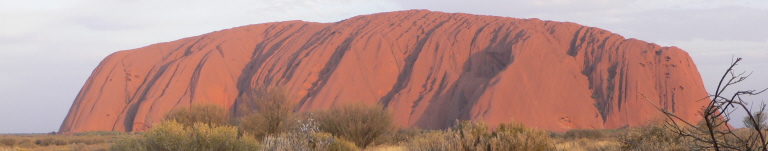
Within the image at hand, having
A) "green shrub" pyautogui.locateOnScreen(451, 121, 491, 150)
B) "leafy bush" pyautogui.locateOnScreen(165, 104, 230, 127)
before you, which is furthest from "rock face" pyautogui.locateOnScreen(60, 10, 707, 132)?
"green shrub" pyautogui.locateOnScreen(451, 121, 491, 150)

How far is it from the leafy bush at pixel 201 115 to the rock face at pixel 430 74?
2430 centimetres

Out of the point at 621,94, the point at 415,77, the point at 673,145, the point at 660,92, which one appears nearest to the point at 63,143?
the point at 415,77

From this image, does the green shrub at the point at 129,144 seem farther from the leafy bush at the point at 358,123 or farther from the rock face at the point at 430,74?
the rock face at the point at 430,74

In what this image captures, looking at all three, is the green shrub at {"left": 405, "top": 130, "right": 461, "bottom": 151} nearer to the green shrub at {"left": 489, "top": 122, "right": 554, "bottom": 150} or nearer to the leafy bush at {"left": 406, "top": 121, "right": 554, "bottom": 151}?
the leafy bush at {"left": 406, "top": 121, "right": 554, "bottom": 151}

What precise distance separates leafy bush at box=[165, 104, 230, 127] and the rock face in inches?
957

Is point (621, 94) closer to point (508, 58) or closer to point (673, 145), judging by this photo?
point (508, 58)

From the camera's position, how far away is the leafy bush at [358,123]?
2492 centimetres

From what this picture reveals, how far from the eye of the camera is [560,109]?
172 ft

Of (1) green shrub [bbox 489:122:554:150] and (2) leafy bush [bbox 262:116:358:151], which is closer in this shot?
(1) green shrub [bbox 489:122:554:150]

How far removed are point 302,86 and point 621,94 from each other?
94.8ft

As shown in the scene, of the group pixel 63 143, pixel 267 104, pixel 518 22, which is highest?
pixel 518 22

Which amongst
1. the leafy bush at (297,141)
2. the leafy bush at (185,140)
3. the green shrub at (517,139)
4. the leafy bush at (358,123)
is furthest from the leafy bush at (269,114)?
the green shrub at (517,139)

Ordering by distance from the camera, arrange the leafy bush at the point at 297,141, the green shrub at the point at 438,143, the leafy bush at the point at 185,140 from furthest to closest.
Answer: the leafy bush at the point at 185,140, the leafy bush at the point at 297,141, the green shrub at the point at 438,143

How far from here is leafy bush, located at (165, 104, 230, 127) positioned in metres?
27.6
